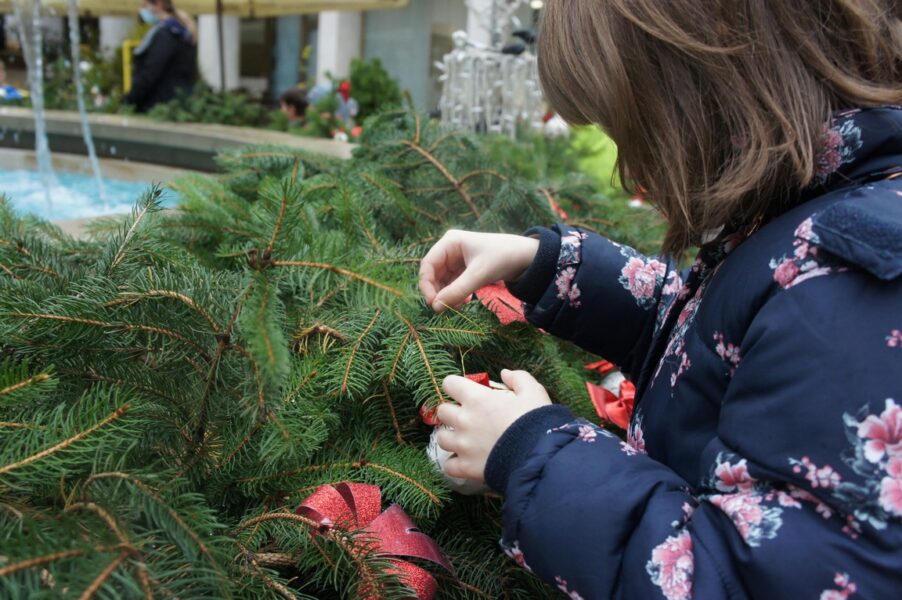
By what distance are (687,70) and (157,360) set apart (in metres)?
0.59

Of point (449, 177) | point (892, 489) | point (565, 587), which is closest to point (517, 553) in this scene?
point (565, 587)

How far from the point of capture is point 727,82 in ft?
2.09

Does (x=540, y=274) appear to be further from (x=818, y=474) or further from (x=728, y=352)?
(x=818, y=474)

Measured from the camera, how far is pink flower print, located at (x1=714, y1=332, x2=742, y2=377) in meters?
0.62

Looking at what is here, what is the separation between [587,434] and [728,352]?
0.49 ft

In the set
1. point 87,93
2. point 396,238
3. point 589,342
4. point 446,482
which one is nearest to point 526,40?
point 396,238

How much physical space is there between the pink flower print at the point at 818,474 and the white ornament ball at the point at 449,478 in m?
0.31

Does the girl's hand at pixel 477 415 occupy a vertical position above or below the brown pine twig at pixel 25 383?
below

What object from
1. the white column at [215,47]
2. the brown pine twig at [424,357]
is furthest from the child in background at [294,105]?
the brown pine twig at [424,357]

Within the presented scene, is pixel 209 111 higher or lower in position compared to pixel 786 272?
lower

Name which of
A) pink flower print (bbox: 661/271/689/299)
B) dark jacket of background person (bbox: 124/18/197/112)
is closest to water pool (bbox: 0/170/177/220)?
dark jacket of background person (bbox: 124/18/197/112)

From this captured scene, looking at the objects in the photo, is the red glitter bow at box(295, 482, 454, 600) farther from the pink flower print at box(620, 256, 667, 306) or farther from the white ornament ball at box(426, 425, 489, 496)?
the pink flower print at box(620, 256, 667, 306)

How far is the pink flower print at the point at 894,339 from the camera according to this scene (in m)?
0.50

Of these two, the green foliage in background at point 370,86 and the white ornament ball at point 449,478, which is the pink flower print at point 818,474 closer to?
the white ornament ball at point 449,478
